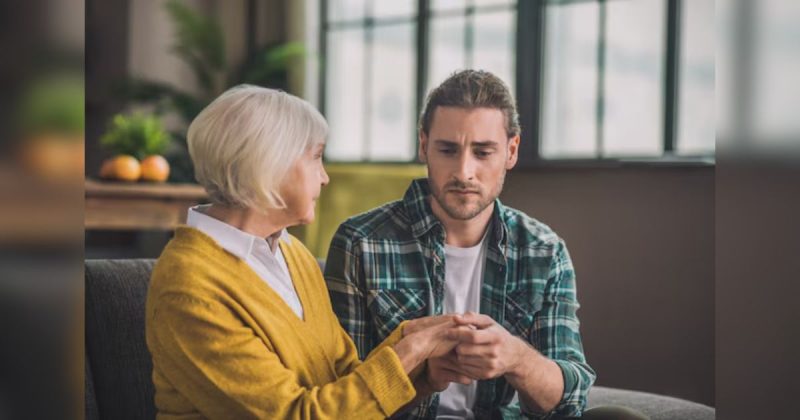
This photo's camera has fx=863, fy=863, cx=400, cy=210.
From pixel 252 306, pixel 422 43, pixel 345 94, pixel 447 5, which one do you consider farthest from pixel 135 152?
pixel 252 306

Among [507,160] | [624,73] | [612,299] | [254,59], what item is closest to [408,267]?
[507,160]

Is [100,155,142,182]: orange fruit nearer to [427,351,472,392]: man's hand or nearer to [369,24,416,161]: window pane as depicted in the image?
[369,24,416,161]: window pane

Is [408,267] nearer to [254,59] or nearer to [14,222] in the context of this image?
[14,222]

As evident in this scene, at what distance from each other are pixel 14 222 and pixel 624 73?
296 cm

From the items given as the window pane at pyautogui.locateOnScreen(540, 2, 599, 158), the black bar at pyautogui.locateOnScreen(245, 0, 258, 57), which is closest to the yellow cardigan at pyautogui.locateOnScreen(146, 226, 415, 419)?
the window pane at pyautogui.locateOnScreen(540, 2, 599, 158)

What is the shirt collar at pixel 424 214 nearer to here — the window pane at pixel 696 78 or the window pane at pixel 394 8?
the window pane at pixel 696 78

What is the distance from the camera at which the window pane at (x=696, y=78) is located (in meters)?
2.79

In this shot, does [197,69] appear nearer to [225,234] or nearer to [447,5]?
[447,5]

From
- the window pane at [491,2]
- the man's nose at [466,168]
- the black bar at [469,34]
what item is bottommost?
the man's nose at [466,168]

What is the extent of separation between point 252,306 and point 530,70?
97.1 inches

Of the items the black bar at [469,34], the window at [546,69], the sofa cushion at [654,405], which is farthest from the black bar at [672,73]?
the sofa cushion at [654,405]

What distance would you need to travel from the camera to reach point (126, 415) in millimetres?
1135

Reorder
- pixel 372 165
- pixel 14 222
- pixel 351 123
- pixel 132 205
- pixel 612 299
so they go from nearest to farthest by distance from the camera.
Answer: pixel 14 222 < pixel 612 299 < pixel 132 205 < pixel 372 165 < pixel 351 123

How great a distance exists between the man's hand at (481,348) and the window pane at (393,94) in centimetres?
270
